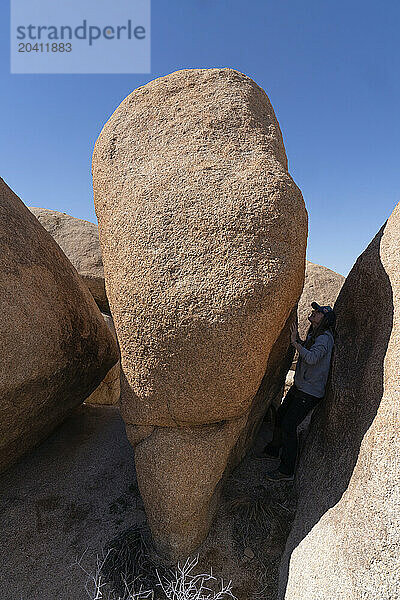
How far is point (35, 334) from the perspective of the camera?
3129 mm

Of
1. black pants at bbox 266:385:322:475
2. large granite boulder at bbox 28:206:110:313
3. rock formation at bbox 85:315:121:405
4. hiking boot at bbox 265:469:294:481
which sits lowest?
rock formation at bbox 85:315:121:405

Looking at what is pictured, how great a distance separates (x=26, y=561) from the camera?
3.04 metres

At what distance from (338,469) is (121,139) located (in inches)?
114

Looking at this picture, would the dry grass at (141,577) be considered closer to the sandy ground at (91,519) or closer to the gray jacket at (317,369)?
the sandy ground at (91,519)

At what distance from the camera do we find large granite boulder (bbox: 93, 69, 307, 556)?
2576 mm

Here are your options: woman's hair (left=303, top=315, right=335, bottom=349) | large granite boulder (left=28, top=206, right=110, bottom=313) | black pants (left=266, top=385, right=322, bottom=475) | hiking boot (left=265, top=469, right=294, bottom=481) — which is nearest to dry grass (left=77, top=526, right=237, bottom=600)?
hiking boot (left=265, top=469, right=294, bottom=481)

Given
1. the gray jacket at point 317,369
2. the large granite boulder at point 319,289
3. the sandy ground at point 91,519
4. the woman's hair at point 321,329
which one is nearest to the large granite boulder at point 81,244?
the sandy ground at point 91,519

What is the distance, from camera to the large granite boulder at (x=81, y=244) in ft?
20.9

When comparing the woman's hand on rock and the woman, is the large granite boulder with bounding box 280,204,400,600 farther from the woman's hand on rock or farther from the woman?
the woman's hand on rock

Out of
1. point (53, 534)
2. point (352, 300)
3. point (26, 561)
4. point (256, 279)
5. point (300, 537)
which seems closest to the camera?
point (256, 279)

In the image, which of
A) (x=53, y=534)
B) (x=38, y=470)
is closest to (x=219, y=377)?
(x=53, y=534)

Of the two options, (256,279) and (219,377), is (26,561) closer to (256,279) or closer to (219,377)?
(219,377)

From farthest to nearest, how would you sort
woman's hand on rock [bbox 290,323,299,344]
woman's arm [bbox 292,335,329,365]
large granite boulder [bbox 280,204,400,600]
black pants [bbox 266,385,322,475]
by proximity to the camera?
black pants [bbox 266,385,322,475] < woman's hand on rock [bbox 290,323,299,344] < woman's arm [bbox 292,335,329,365] < large granite boulder [bbox 280,204,400,600]

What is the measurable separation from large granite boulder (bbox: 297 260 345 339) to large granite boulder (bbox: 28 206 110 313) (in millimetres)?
3117
